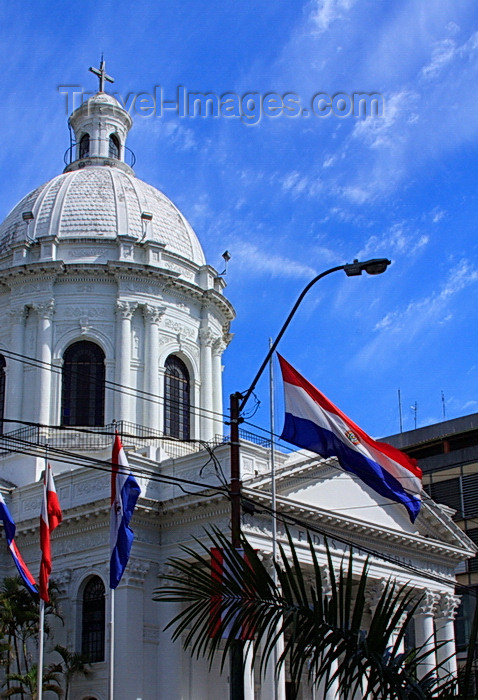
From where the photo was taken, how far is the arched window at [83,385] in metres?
39.1

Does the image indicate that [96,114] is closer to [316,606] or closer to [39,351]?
[39,351]

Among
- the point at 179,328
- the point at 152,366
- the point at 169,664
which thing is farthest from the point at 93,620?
the point at 179,328

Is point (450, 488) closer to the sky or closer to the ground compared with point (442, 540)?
closer to the sky

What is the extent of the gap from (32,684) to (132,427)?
1203 centimetres

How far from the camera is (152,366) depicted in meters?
40.2

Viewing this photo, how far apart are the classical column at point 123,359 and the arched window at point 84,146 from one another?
10953mm

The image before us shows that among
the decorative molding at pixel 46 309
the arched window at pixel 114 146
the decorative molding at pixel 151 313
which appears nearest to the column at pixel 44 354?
the decorative molding at pixel 46 309

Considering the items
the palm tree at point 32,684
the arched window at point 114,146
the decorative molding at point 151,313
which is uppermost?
the arched window at point 114,146

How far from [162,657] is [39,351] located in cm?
1453

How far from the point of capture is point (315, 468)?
111 ft

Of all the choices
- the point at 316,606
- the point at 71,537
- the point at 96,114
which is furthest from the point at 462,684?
the point at 96,114

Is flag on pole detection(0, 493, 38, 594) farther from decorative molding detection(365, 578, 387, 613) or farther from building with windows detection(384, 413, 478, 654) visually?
building with windows detection(384, 413, 478, 654)

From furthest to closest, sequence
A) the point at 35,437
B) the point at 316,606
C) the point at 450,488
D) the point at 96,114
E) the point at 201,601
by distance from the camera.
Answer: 1. the point at 450,488
2. the point at 96,114
3. the point at 35,437
4. the point at 201,601
5. the point at 316,606

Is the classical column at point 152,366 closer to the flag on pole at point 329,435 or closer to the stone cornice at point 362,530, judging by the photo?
the stone cornice at point 362,530
